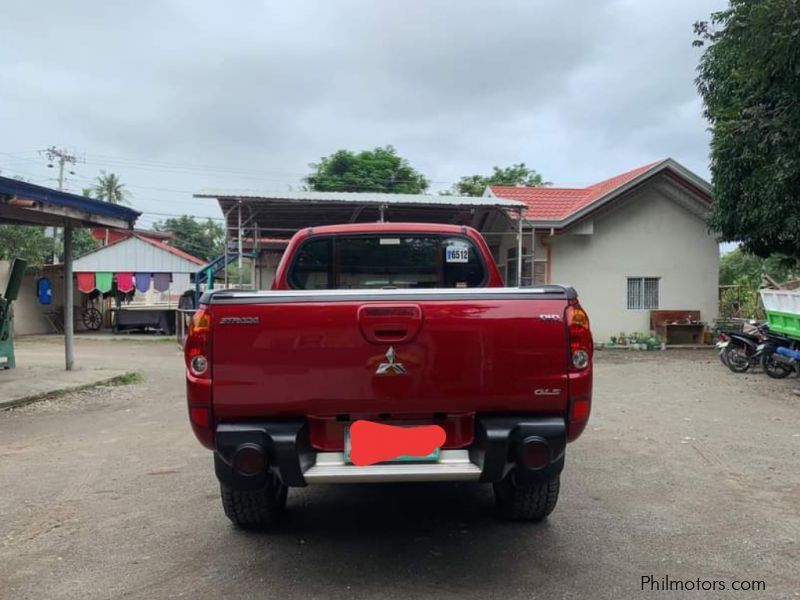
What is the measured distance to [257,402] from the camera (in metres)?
2.98

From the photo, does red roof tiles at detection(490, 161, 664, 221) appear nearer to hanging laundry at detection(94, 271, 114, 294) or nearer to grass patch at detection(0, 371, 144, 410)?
grass patch at detection(0, 371, 144, 410)

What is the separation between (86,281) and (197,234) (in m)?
45.3

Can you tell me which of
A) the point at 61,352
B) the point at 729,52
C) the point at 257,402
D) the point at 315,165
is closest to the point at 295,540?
the point at 257,402

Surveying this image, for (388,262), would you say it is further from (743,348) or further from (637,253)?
(637,253)

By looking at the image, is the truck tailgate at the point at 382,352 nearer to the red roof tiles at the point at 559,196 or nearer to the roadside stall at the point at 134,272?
the red roof tiles at the point at 559,196

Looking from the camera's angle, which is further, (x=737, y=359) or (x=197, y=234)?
(x=197, y=234)

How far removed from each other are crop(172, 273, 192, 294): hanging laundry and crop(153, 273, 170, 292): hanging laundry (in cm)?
40

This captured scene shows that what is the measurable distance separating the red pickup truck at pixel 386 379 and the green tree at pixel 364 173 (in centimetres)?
2622

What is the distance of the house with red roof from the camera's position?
15930 millimetres

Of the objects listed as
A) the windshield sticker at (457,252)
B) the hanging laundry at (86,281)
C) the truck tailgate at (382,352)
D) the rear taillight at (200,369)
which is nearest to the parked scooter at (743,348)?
the windshield sticker at (457,252)

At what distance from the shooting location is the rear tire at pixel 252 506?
3625 mm

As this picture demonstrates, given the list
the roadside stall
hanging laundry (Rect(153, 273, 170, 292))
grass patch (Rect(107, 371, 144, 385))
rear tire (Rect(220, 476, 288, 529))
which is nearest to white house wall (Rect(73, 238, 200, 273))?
the roadside stall

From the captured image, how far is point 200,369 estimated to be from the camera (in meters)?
2.97

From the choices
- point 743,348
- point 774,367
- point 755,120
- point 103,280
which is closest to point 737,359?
point 743,348
